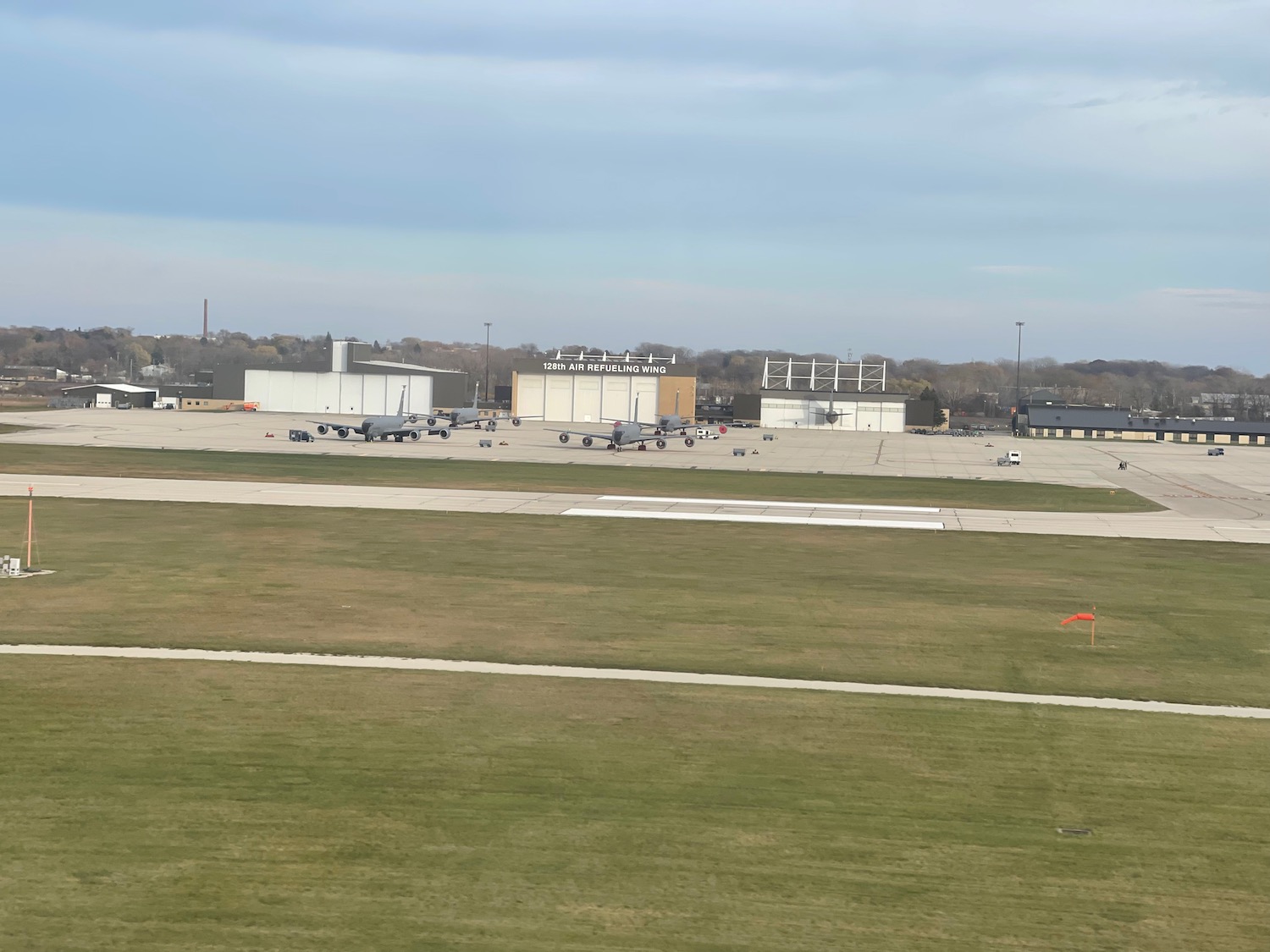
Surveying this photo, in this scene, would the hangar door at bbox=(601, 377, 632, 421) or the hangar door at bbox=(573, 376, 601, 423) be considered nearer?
the hangar door at bbox=(601, 377, 632, 421)

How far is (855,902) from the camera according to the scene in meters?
13.4

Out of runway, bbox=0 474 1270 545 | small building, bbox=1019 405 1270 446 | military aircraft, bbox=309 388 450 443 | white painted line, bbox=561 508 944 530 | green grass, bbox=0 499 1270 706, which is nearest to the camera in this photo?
green grass, bbox=0 499 1270 706

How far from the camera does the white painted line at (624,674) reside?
74.1ft

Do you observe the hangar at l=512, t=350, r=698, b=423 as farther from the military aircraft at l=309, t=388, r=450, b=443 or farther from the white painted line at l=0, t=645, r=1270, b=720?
the white painted line at l=0, t=645, r=1270, b=720

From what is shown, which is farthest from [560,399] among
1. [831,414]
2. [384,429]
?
[384,429]

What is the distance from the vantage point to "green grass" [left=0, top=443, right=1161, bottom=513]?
2739 inches

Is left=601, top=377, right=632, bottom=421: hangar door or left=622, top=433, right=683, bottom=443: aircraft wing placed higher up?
left=601, top=377, right=632, bottom=421: hangar door

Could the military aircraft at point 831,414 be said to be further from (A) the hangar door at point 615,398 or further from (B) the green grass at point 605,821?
(B) the green grass at point 605,821

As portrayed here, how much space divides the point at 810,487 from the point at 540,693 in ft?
182

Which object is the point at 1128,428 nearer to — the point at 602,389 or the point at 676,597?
the point at 602,389

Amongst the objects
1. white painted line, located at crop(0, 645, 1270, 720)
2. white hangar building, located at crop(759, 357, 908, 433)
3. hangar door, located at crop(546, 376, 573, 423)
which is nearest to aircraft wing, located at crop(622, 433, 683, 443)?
hangar door, located at crop(546, 376, 573, 423)

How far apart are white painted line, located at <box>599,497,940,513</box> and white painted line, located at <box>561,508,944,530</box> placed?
5.07 metres

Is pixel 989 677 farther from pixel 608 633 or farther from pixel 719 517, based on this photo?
pixel 719 517

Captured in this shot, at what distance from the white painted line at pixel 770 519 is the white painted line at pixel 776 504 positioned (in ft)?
16.6
